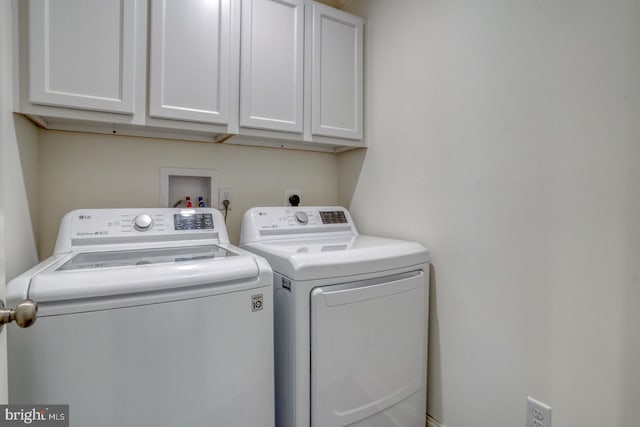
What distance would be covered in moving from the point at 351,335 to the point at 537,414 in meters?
0.68

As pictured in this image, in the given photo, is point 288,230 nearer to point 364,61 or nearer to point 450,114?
point 450,114

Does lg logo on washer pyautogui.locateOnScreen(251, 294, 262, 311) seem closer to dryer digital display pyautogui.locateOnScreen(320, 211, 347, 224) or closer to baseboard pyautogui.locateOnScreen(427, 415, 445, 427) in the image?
dryer digital display pyautogui.locateOnScreen(320, 211, 347, 224)

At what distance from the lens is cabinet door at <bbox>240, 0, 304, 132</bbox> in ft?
5.03

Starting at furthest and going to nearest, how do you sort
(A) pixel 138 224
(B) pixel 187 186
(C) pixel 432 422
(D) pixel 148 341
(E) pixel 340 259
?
(B) pixel 187 186 < (C) pixel 432 422 < (A) pixel 138 224 < (E) pixel 340 259 < (D) pixel 148 341

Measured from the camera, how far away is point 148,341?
89cm

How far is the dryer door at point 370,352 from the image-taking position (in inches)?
45.2

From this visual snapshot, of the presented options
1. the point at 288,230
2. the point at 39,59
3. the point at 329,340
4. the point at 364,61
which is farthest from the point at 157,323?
the point at 364,61

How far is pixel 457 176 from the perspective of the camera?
1389 mm

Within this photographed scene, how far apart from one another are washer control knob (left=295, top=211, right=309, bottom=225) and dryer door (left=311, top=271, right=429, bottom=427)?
2.12ft

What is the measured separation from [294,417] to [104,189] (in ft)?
A: 4.34

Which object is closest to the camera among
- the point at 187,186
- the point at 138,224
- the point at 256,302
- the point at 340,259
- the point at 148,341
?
the point at 148,341

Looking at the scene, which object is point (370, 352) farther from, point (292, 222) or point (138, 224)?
point (138, 224)

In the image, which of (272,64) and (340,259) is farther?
(272,64)

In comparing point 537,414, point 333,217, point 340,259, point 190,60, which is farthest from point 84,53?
point 537,414
